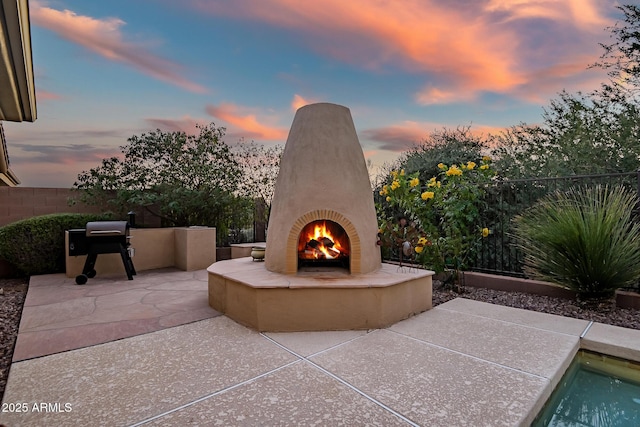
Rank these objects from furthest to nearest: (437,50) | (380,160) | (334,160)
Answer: (380,160)
(437,50)
(334,160)

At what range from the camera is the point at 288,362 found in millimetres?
2451

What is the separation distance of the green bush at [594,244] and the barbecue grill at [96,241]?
6466 mm

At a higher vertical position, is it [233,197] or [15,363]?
[233,197]

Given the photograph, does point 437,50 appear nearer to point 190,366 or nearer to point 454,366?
point 454,366

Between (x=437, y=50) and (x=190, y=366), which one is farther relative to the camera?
(x=437, y=50)

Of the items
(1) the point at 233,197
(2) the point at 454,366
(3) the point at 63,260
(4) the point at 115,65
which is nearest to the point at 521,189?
(2) the point at 454,366

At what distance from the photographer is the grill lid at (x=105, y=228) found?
195 inches

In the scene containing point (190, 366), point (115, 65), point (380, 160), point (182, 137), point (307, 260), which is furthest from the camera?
point (380, 160)

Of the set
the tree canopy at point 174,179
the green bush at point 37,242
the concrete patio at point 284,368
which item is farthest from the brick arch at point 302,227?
the green bush at point 37,242

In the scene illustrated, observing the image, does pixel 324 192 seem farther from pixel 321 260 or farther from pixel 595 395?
pixel 595 395

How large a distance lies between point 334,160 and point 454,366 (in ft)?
8.06

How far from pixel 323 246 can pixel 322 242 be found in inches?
2.2

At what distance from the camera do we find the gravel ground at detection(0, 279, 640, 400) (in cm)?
308

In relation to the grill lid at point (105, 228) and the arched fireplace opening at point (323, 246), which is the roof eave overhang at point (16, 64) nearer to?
the grill lid at point (105, 228)
